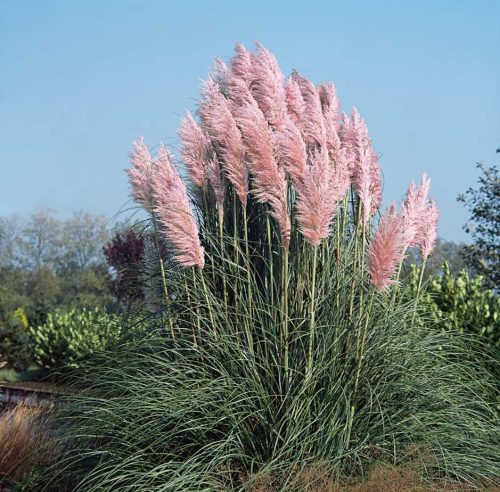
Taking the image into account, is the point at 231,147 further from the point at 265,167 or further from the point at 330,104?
the point at 330,104

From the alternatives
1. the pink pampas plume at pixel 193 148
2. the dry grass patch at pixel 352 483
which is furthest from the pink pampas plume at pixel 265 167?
the dry grass patch at pixel 352 483

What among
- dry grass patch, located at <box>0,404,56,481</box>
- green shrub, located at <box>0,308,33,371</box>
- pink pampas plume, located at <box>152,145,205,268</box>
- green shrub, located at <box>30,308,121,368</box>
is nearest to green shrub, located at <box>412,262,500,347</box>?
pink pampas plume, located at <box>152,145,205,268</box>

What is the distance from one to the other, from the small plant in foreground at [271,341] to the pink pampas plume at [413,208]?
0.02 meters

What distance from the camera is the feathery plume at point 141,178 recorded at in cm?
607

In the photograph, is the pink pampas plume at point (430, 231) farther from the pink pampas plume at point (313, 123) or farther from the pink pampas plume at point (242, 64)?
the pink pampas plume at point (242, 64)

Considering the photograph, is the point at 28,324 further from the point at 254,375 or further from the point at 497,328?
the point at 254,375

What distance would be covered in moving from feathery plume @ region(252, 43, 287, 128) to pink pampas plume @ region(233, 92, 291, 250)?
49 centimetres

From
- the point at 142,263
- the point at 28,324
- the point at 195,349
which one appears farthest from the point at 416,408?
the point at 28,324

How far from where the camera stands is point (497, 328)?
812 centimetres

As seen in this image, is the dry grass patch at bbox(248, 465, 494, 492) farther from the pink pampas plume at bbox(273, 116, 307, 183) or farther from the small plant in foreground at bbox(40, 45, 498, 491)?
the pink pampas plume at bbox(273, 116, 307, 183)

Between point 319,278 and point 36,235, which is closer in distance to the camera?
point 319,278

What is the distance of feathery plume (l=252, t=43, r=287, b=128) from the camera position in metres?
5.79

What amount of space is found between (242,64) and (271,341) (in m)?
2.22

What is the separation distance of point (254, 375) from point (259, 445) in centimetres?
43
